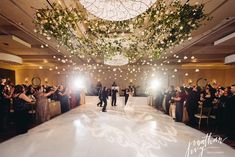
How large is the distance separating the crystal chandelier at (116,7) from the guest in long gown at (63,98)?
779 centimetres

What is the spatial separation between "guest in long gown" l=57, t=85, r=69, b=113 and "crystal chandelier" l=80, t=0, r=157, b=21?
779cm

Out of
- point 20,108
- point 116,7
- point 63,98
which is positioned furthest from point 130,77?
point 116,7

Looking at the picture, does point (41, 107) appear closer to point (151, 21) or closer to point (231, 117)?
point (151, 21)

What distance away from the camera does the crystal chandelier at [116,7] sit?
238cm

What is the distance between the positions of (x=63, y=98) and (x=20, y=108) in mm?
4547

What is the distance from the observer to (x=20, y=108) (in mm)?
5473

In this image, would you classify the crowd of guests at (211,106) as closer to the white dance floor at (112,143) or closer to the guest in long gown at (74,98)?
the white dance floor at (112,143)

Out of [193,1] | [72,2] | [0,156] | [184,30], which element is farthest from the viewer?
[184,30]

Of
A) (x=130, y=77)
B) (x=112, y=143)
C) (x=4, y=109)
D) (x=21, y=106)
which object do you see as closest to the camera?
(x=112, y=143)

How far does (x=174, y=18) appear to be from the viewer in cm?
474

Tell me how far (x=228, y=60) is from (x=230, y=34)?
18.2 feet

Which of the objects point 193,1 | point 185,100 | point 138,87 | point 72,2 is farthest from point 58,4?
point 138,87

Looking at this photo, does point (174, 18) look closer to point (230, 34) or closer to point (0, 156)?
point (230, 34)

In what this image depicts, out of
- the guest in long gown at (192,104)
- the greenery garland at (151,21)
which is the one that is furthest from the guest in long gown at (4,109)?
the guest in long gown at (192,104)
